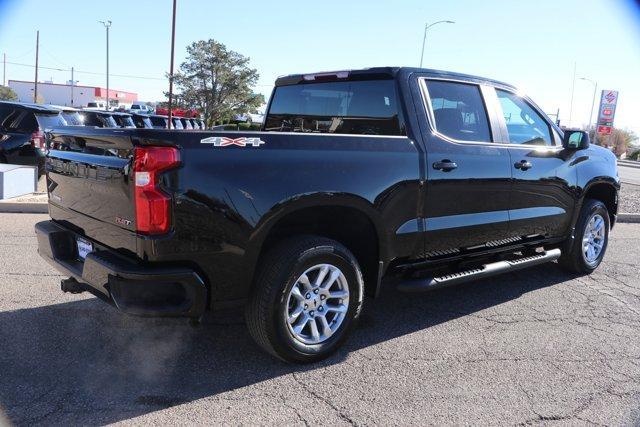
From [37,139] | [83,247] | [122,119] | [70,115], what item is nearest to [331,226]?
[83,247]

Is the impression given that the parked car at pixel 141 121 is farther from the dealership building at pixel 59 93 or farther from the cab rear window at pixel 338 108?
the dealership building at pixel 59 93

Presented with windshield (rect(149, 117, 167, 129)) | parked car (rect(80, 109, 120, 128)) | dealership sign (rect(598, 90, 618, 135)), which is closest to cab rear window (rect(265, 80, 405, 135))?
parked car (rect(80, 109, 120, 128))

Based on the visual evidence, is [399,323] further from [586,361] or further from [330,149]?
[330,149]

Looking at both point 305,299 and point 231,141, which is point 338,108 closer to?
point 231,141

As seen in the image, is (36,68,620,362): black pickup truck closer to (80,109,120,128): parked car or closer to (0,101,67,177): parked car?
(0,101,67,177): parked car

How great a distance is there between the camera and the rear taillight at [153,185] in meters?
2.88

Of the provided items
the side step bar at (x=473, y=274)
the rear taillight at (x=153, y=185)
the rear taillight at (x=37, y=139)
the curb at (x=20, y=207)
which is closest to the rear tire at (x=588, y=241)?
the side step bar at (x=473, y=274)

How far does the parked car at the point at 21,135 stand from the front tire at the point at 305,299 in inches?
321

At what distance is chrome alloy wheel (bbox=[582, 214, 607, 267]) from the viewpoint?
5.91 m

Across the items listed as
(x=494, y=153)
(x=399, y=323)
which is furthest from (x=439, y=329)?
(x=494, y=153)

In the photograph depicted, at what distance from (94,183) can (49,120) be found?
321 inches

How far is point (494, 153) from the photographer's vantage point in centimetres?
452

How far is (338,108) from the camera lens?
449cm

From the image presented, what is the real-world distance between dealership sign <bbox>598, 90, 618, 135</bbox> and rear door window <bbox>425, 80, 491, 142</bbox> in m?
64.4
